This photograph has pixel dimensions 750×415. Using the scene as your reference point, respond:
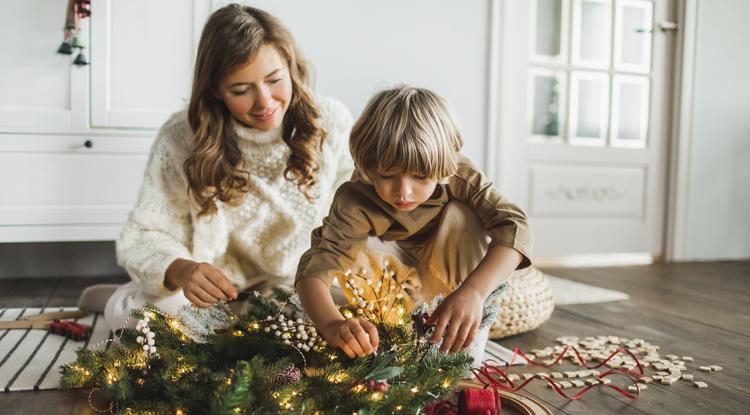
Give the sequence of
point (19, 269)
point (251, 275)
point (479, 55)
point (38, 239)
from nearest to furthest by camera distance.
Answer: point (251, 275)
point (38, 239)
point (19, 269)
point (479, 55)

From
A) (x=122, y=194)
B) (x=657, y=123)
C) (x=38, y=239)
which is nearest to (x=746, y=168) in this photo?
(x=657, y=123)

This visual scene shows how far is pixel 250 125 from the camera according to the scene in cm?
139

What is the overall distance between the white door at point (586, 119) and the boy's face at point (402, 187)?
1868 millimetres

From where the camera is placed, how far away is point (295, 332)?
1.07 metres

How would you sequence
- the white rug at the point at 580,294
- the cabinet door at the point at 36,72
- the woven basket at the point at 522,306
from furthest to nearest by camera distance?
the cabinet door at the point at 36,72, the white rug at the point at 580,294, the woven basket at the point at 522,306

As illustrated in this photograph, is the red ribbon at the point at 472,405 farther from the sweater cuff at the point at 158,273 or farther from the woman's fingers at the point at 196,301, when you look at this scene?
the sweater cuff at the point at 158,273

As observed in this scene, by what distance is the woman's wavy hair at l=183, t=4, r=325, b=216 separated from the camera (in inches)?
49.9

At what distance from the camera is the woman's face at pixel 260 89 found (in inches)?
50.0

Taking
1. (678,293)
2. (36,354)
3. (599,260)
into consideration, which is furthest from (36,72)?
(599,260)

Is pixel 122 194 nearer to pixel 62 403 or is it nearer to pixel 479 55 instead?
pixel 62 403

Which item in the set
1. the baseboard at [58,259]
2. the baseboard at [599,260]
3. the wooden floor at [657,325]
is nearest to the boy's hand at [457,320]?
the wooden floor at [657,325]

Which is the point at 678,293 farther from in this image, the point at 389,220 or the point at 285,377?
the point at 285,377

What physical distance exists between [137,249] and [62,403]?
384 millimetres

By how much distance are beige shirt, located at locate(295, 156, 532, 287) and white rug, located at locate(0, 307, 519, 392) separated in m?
0.35
